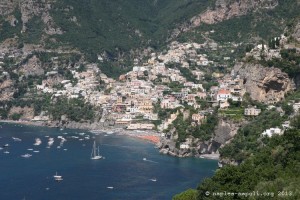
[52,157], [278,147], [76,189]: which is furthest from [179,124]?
[278,147]

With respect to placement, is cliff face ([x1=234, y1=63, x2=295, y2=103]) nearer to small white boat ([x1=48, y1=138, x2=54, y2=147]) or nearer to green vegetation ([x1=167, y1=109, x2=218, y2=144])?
green vegetation ([x1=167, y1=109, x2=218, y2=144])

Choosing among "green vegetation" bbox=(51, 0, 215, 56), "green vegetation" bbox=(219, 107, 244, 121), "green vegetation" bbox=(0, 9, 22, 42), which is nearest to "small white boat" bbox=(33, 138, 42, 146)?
"green vegetation" bbox=(219, 107, 244, 121)

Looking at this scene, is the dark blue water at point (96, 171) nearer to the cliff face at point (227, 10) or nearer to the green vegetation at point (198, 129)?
the green vegetation at point (198, 129)

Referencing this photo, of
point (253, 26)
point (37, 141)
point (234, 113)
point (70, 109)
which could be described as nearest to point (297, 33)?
point (234, 113)

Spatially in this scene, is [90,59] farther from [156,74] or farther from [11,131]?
[11,131]

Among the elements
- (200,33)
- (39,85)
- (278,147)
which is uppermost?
(200,33)

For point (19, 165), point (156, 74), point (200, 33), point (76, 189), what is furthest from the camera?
point (200, 33)

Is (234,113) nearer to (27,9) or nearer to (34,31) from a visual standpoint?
(34,31)
